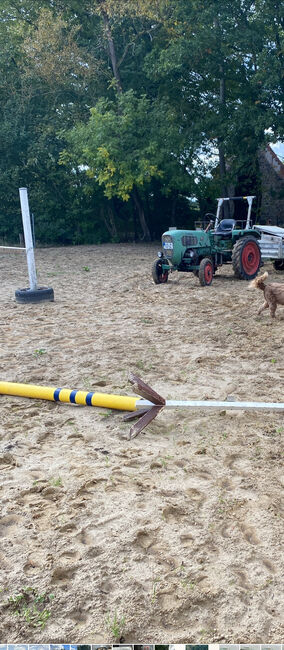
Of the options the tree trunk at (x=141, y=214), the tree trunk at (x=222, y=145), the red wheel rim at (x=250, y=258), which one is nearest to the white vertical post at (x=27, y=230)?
the red wheel rim at (x=250, y=258)

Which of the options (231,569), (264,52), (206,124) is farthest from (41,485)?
(206,124)

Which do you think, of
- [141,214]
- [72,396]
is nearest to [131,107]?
Result: [141,214]

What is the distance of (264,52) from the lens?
16.7 metres

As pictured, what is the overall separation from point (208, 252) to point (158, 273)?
3.68 feet

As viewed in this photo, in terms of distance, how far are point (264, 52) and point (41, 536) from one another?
17003 mm

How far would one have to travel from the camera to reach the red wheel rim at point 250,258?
11625mm

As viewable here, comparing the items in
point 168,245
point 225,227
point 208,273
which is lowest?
point 208,273

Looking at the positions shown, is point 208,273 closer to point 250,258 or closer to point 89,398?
point 250,258

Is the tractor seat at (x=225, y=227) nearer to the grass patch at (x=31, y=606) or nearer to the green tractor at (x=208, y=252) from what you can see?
the green tractor at (x=208, y=252)

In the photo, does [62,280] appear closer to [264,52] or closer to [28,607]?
[264,52]

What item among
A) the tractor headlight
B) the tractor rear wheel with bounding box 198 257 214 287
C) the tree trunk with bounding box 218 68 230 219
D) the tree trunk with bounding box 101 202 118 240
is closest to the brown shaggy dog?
the tractor rear wheel with bounding box 198 257 214 287

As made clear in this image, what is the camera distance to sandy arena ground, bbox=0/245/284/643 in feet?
8.09

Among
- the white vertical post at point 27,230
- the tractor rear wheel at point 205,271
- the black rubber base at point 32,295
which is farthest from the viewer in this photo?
the tractor rear wheel at point 205,271

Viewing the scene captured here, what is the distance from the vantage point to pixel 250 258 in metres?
11.9
